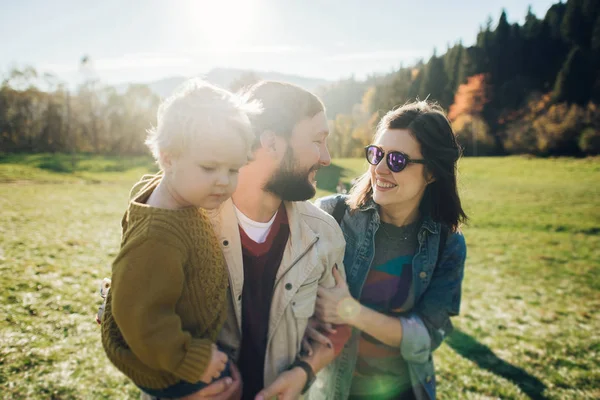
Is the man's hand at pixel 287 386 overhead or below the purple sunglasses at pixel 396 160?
below

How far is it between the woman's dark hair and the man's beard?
0.65 meters

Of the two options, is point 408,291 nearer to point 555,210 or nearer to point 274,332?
point 274,332

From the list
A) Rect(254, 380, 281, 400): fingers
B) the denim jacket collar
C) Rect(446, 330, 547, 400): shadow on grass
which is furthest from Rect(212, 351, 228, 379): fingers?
Rect(446, 330, 547, 400): shadow on grass

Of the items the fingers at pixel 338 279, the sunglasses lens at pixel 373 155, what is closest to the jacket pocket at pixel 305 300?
the fingers at pixel 338 279

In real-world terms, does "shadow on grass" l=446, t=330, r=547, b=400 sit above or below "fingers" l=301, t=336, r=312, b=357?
below

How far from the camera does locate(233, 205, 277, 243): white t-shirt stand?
7.07ft

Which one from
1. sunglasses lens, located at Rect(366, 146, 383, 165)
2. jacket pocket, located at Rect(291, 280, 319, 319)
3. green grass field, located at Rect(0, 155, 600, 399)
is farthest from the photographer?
green grass field, located at Rect(0, 155, 600, 399)

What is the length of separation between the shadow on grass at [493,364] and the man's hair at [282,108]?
18.2 ft

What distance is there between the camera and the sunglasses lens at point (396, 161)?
253 cm

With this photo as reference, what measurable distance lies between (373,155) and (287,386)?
166cm

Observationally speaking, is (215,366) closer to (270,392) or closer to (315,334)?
(270,392)

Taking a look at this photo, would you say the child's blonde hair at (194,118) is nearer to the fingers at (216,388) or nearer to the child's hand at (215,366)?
the child's hand at (215,366)

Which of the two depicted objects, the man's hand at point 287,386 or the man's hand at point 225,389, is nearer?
the man's hand at point 225,389

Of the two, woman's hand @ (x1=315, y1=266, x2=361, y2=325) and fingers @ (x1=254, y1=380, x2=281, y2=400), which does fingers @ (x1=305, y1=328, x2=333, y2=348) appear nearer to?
woman's hand @ (x1=315, y1=266, x2=361, y2=325)
